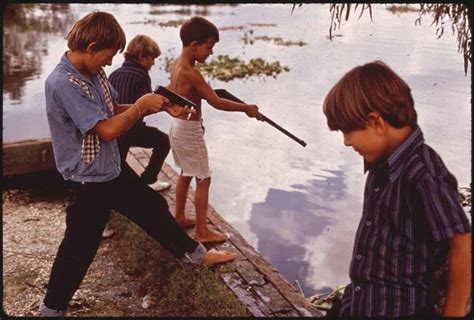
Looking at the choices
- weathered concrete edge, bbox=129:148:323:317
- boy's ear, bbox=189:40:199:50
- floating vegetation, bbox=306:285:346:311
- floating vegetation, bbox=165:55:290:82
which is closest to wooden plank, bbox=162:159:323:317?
weathered concrete edge, bbox=129:148:323:317

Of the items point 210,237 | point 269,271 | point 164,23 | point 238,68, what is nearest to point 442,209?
point 269,271

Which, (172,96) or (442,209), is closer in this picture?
(442,209)

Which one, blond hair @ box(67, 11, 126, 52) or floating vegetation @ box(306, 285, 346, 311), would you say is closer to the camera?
blond hair @ box(67, 11, 126, 52)

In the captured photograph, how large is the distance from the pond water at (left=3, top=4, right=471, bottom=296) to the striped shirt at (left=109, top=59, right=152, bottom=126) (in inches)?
89.0

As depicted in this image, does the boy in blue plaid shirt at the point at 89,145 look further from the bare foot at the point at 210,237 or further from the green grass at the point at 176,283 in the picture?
the bare foot at the point at 210,237

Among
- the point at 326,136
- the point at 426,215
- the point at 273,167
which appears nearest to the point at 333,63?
the point at 326,136

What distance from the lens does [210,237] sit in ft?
12.9

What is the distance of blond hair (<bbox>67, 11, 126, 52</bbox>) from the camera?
2.53 m

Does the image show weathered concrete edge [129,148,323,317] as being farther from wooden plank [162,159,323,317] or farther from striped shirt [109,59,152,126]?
striped shirt [109,59,152,126]

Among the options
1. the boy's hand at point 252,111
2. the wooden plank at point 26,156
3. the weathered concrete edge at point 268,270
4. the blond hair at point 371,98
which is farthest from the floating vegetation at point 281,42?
the blond hair at point 371,98

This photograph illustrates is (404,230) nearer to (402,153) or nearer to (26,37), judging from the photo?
(402,153)

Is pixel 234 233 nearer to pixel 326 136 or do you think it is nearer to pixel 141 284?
pixel 141 284

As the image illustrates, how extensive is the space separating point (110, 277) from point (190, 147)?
47.0 inches

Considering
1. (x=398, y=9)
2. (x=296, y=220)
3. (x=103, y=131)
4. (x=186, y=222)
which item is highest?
(x=103, y=131)
